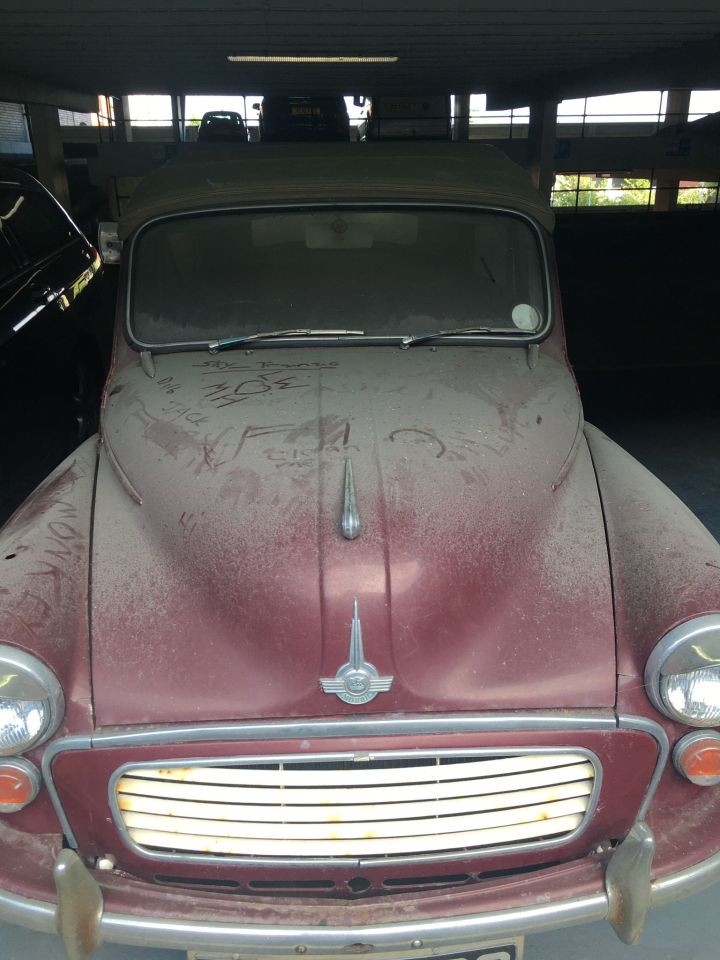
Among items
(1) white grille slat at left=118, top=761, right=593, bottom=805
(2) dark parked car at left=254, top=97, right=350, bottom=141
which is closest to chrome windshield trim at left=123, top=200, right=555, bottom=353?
(1) white grille slat at left=118, top=761, right=593, bottom=805

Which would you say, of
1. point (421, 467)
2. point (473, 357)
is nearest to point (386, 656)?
point (421, 467)

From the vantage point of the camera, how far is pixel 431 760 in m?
1.88

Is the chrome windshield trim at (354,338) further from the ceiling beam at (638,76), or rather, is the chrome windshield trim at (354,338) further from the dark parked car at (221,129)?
the dark parked car at (221,129)

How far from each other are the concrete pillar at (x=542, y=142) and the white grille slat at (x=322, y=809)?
13.9 metres

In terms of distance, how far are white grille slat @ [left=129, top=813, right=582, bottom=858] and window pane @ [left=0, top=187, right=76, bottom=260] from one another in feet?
14.5

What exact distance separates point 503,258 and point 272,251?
92cm

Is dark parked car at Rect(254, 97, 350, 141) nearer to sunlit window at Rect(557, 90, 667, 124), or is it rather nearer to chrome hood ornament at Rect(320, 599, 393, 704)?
sunlit window at Rect(557, 90, 667, 124)

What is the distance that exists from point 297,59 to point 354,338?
588 cm

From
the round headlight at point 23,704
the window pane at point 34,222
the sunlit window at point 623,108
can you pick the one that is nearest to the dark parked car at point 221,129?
the sunlit window at point 623,108

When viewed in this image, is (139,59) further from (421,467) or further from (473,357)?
(421,467)

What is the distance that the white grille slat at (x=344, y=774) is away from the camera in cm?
185

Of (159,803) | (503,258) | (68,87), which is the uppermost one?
(68,87)

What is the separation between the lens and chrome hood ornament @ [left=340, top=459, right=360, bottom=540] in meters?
2.02

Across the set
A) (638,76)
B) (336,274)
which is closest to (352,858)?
(336,274)
